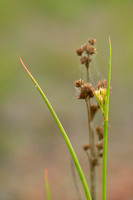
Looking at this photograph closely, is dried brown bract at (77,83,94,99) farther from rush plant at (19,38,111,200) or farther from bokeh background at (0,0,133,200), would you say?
bokeh background at (0,0,133,200)

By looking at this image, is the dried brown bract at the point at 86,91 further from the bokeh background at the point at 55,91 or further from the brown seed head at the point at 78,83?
the bokeh background at the point at 55,91

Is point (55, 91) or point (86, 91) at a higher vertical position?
point (86, 91)

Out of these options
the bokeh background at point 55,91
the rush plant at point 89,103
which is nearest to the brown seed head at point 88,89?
the rush plant at point 89,103

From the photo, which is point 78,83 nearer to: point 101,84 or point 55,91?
point 101,84

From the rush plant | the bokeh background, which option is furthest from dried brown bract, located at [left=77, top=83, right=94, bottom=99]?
the bokeh background


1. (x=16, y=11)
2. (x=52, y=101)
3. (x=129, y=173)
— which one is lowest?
(x=129, y=173)

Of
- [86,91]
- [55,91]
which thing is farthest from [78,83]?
[55,91]

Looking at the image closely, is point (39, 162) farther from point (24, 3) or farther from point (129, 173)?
point (24, 3)

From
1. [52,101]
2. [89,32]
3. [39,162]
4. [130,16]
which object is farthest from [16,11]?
[39,162]

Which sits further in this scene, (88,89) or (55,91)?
(55,91)
